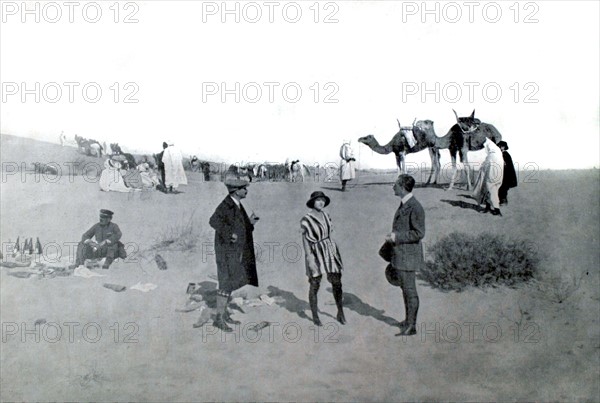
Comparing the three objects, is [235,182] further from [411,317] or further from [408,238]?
[411,317]

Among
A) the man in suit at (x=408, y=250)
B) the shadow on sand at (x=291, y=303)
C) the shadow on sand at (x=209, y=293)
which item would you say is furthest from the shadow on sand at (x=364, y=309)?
the shadow on sand at (x=209, y=293)

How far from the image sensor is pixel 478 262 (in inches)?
295

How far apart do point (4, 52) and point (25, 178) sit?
1.52 metres

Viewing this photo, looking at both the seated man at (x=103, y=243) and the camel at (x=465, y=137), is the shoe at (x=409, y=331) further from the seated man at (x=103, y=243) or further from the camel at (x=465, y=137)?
the seated man at (x=103, y=243)

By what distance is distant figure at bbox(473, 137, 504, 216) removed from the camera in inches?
298

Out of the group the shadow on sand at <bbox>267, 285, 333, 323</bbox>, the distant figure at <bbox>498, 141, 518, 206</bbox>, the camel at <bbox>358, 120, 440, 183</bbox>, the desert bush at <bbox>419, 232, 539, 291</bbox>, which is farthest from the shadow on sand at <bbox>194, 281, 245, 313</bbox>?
the distant figure at <bbox>498, 141, 518, 206</bbox>

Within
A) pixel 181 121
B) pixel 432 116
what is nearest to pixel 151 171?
pixel 181 121

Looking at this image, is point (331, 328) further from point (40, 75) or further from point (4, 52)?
point (4, 52)

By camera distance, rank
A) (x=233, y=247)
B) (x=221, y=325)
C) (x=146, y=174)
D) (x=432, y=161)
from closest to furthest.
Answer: (x=221, y=325), (x=233, y=247), (x=432, y=161), (x=146, y=174)

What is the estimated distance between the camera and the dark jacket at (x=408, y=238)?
24.2ft

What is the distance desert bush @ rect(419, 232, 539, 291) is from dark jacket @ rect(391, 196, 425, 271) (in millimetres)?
147

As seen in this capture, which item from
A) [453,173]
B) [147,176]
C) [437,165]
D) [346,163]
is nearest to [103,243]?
[147,176]

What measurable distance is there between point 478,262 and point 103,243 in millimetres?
4283

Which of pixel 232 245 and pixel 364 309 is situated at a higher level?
pixel 232 245
